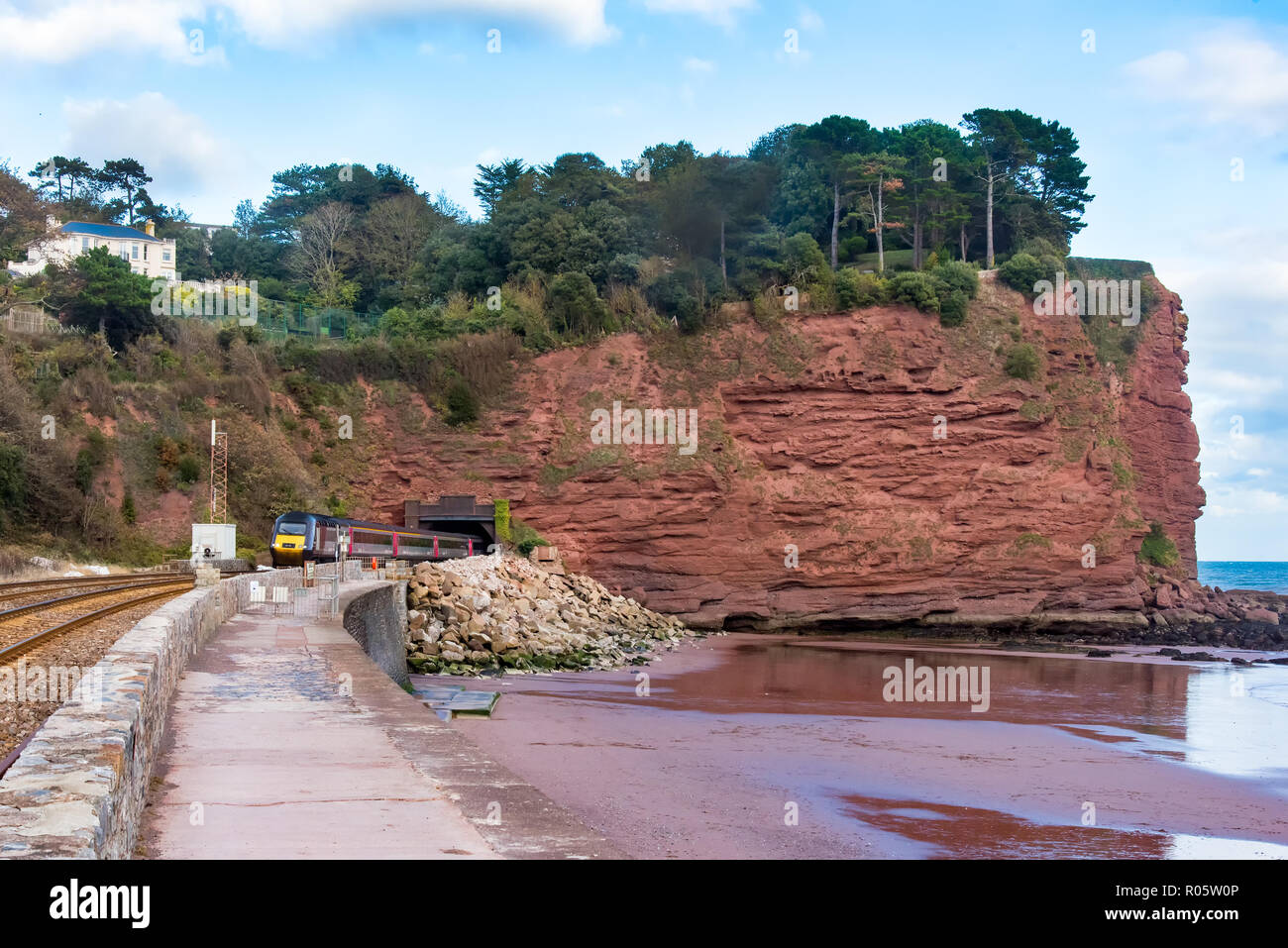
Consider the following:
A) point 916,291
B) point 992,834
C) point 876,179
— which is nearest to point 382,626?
point 992,834

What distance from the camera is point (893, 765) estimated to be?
51.8 ft

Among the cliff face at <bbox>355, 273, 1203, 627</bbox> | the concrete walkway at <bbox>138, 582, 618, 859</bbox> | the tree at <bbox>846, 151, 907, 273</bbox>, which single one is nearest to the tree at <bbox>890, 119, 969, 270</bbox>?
the tree at <bbox>846, 151, 907, 273</bbox>

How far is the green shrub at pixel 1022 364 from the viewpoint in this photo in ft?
155

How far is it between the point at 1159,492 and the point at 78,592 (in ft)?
157

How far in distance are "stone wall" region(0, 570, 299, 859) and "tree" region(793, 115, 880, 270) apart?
164 feet

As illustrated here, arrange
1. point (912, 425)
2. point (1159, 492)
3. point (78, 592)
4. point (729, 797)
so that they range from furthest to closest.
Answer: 1. point (1159, 492)
2. point (912, 425)
3. point (78, 592)
4. point (729, 797)

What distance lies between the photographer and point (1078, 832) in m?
12.1

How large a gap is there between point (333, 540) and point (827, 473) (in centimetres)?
2072

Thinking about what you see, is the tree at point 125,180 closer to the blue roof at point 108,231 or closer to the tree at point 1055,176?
the blue roof at point 108,231

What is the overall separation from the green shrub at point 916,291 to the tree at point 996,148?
9.63m

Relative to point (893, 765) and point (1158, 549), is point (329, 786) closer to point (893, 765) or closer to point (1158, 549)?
point (893, 765)

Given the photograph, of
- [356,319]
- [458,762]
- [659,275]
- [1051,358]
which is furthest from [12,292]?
[458,762]
